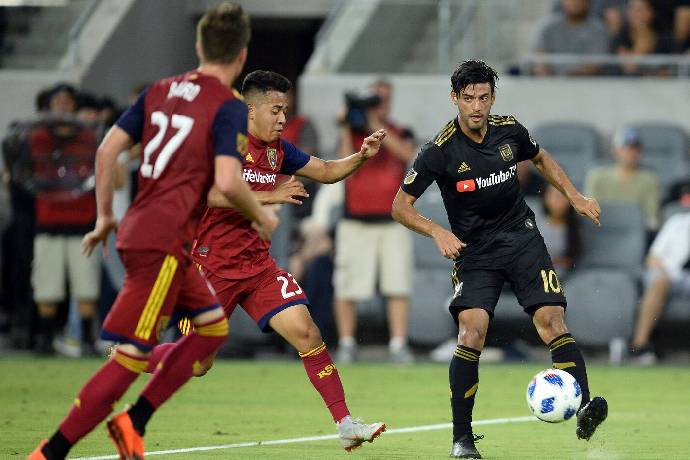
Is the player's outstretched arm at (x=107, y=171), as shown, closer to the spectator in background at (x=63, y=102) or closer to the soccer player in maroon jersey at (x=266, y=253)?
the soccer player in maroon jersey at (x=266, y=253)

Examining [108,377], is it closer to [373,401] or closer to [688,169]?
[373,401]

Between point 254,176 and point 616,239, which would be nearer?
point 254,176

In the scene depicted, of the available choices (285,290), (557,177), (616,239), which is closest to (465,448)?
(285,290)

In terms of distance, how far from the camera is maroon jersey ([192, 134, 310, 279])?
9.09 metres

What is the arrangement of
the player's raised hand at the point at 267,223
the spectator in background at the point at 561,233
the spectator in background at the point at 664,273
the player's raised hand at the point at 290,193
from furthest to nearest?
1. the spectator in background at the point at 561,233
2. the spectator in background at the point at 664,273
3. the player's raised hand at the point at 290,193
4. the player's raised hand at the point at 267,223

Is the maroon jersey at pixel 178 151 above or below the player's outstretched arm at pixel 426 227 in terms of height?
above

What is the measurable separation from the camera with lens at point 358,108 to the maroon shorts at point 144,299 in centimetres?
829

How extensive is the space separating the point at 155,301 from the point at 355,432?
82.5 inches

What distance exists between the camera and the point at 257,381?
13617 millimetres

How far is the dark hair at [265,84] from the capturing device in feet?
29.5

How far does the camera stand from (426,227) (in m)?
8.67

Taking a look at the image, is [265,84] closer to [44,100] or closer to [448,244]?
[448,244]

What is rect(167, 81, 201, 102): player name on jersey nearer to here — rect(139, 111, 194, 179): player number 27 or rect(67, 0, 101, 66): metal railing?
rect(139, 111, 194, 179): player number 27

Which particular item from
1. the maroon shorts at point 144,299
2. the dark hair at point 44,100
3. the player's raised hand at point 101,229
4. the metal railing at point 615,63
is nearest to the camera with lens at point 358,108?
the dark hair at point 44,100
